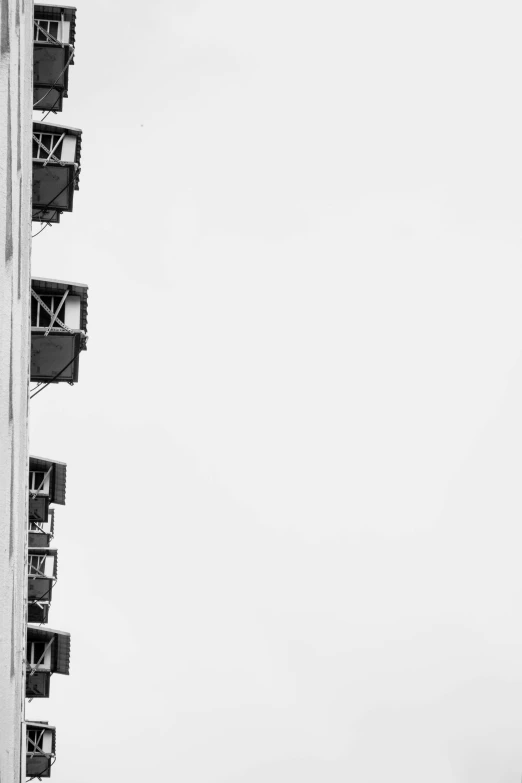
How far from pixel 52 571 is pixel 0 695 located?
33.9 metres

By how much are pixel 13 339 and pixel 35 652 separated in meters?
28.0

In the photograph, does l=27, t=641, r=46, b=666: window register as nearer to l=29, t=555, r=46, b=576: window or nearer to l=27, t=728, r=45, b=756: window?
l=27, t=728, r=45, b=756: window

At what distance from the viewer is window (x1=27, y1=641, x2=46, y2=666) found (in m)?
37.9

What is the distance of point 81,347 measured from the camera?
25.2 meters

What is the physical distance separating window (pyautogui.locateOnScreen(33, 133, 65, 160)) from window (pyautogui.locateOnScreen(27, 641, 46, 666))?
20.3 meters

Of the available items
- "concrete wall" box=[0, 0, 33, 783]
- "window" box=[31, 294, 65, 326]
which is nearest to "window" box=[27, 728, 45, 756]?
"window" box=[31, 294, 65, 326]

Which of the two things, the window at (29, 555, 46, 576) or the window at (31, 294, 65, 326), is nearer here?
the window at (31, 294, 65, 326)

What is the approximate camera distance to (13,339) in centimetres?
1319

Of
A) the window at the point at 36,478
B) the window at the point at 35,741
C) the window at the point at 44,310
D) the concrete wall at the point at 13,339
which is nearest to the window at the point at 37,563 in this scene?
the window at the point at 35,741

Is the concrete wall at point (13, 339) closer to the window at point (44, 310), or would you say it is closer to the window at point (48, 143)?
the window at point (44, 310)

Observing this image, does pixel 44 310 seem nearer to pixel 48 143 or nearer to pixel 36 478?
pixel 48 143

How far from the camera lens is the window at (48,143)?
85.2ft

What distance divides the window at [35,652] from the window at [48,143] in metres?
20.3

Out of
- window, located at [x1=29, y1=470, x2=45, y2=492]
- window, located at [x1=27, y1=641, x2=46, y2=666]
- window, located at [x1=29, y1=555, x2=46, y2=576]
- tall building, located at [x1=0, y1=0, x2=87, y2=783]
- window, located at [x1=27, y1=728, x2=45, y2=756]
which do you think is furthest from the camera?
window, located at [x1=29, y1=555, x2=46, y2=576]
